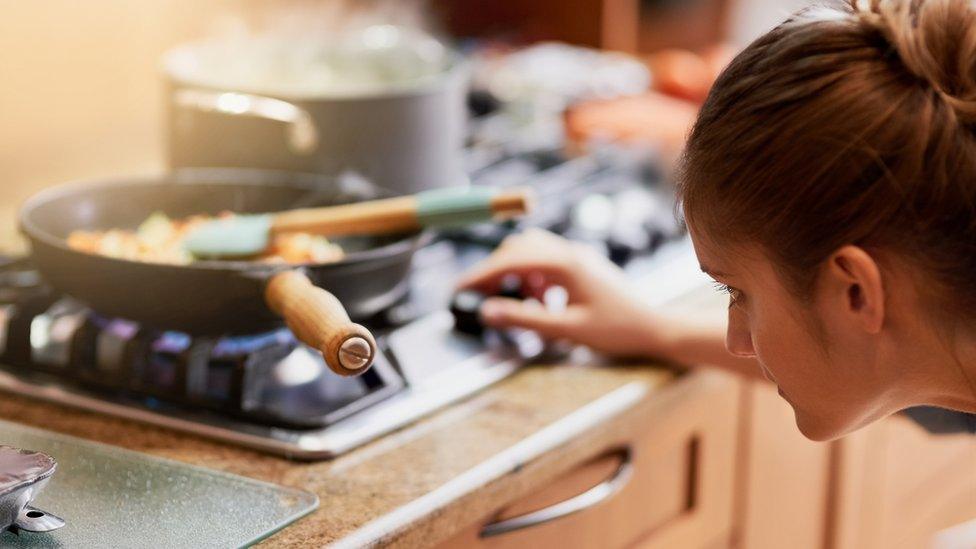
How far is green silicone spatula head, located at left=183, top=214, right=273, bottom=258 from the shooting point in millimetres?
1103

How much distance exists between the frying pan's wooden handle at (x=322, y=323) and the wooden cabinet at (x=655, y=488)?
0.67 ft

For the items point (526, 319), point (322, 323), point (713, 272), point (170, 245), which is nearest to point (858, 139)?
point (713, 272)

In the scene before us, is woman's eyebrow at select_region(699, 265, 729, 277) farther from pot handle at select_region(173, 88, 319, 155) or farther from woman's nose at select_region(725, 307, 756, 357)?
pot handle at select_region(173, 88, 319, 155)

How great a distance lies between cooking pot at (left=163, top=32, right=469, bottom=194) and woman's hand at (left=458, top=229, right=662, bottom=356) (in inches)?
6.5

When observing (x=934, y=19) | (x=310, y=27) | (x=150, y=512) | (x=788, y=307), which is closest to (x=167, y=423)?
(x=150, y=512)

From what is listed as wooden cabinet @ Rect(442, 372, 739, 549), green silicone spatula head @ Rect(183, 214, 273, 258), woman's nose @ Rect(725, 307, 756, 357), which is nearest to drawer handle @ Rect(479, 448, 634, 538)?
wooden cabinet @ Rect(442, 372, 739, 549)

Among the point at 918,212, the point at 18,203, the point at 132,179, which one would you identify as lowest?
the point at 18,203

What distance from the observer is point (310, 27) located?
1.90 meters

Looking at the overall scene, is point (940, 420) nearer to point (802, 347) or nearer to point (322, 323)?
point (802, 347)

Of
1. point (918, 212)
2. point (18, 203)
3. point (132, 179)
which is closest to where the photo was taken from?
point (918, 212)

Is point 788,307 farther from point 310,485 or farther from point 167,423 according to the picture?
point 167,423

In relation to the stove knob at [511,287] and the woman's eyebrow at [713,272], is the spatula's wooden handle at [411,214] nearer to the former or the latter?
the stove knob at [511,287]

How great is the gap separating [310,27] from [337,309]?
1.12 m

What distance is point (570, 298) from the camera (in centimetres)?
121
